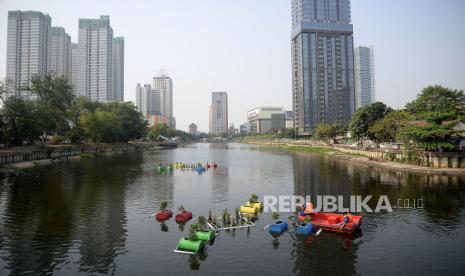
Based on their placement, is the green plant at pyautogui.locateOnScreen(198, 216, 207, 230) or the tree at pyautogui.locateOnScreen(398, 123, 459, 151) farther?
the tree at pyautogui.locateOnScreen(398, 123, 459, 151)

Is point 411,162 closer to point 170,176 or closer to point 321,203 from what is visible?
point 321,203

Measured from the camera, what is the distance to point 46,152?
100 meters

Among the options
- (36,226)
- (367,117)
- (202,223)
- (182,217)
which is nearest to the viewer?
(202,223)

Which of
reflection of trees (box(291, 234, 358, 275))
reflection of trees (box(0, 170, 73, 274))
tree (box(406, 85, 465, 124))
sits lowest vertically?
reflection of trees (box(291, 234, 358, 275))

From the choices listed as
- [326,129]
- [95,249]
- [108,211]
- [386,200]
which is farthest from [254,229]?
[326,129]

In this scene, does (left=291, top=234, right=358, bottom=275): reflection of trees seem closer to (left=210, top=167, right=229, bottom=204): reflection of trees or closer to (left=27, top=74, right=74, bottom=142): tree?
(left=210, top=167, right=229, bottom=204): reflection of trees

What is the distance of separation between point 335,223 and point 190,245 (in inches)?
528

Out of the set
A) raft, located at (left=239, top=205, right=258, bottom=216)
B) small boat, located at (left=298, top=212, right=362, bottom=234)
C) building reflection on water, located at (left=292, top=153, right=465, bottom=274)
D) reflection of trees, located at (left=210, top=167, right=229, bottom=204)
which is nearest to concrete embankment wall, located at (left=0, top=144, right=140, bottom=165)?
reflection of trees, located at (left=210, top=167, right=229, bottom=204)

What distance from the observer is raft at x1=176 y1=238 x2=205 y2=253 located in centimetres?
2553

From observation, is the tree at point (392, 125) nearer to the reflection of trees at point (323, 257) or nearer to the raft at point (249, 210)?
the raft at point (249, 210)

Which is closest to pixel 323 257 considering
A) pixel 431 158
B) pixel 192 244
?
pixel 192 244

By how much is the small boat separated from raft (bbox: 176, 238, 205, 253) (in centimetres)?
1098

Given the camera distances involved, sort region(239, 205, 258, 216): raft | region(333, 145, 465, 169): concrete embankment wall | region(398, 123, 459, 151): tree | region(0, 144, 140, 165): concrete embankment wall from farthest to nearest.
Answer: region(0, 144, 140, 165): concrete embankment wall, region(333, 145, 465, 169): concrete embankment wall, region(398, 123, 459, 151): tree, region(239, 205, 258, 216): raft

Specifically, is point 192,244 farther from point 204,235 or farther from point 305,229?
point 305,229
